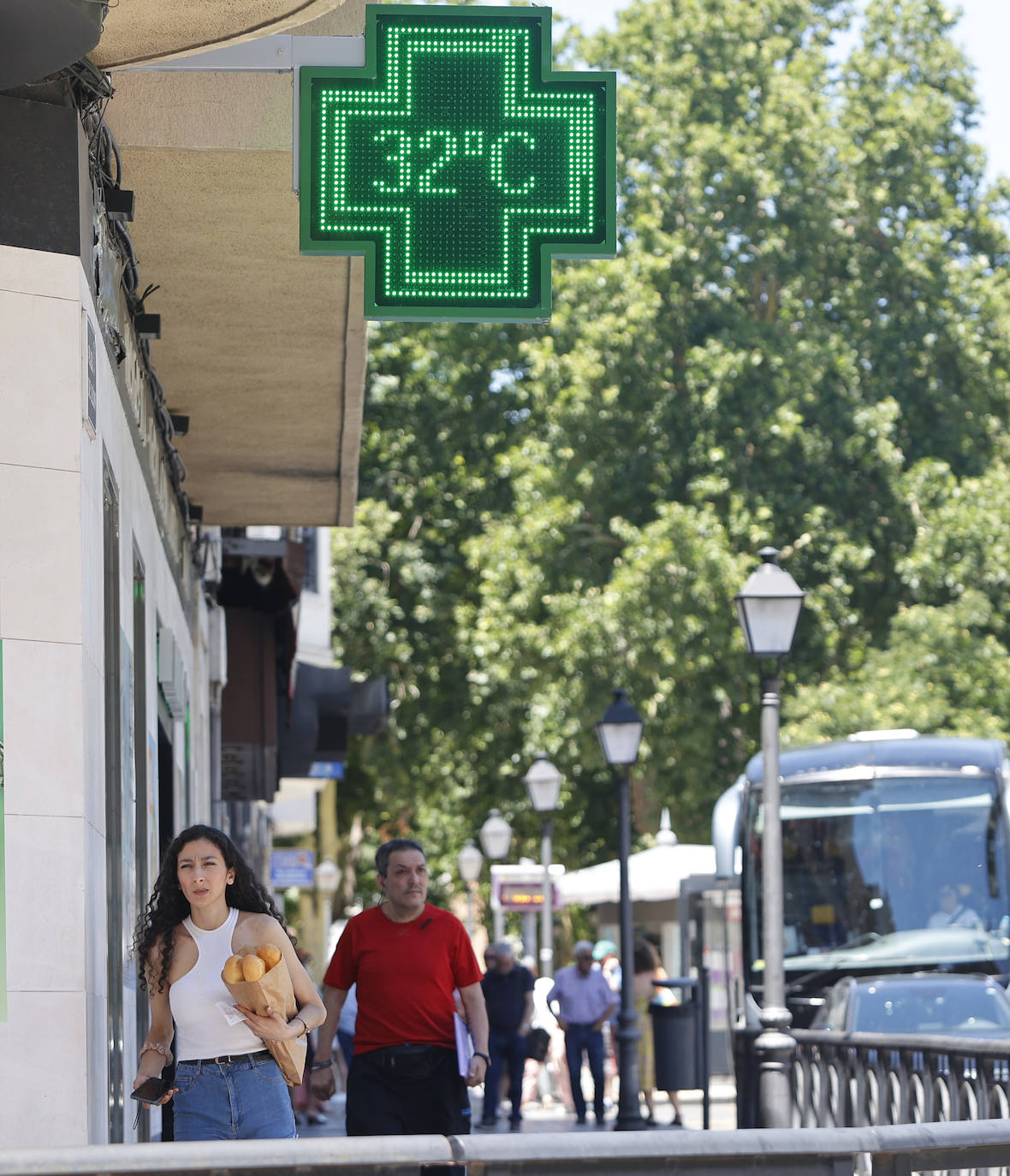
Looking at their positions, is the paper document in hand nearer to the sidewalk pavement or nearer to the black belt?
the black belt

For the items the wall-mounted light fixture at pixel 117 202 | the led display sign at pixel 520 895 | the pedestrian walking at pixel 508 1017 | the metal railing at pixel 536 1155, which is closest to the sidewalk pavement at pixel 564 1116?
the pedestrian walking at pixel 508 1017

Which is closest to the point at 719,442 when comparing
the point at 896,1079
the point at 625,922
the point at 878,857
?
the point at 878,857

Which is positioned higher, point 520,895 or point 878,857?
point 878,857

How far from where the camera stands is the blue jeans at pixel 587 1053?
19.3 m

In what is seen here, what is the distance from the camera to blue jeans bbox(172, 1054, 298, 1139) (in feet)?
18.5

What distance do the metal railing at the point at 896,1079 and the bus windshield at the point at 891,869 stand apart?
18.3ft

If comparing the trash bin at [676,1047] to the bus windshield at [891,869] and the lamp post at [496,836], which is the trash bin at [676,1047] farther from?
the lamp post at [496,836]

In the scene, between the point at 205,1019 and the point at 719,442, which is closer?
the point at 205,1019

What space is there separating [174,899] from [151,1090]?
0.56 metres

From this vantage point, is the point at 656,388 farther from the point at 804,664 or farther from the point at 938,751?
the point at 938,751

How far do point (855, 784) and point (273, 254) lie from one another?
14.2 m

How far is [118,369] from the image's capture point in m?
7.81

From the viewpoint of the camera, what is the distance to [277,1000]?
221 inches

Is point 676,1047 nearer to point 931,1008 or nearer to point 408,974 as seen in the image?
point 931,1008
